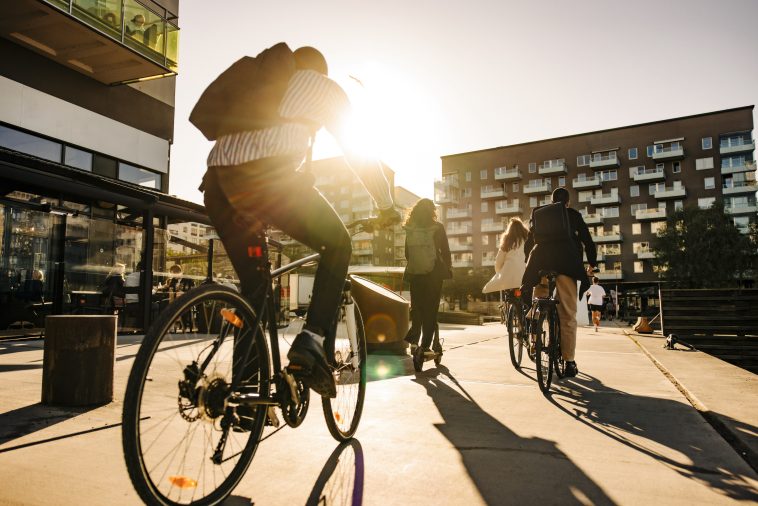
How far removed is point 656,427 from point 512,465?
138cm

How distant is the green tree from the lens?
160 ft

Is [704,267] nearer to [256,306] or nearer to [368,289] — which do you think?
[368,289]

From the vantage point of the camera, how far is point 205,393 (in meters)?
1.94

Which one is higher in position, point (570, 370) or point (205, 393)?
point (205, 393)

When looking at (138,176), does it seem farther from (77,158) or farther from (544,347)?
(544,347)

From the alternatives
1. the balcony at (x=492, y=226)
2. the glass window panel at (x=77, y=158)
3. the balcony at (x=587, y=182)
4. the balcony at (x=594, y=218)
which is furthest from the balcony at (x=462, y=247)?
the glass window panel at (x=77, y=158)

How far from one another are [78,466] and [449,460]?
1.83 m

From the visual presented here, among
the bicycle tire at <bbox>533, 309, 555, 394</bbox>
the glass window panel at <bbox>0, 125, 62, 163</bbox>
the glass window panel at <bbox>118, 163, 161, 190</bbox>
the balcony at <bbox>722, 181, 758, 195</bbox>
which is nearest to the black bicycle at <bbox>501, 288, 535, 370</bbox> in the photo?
the bicycle tire at <bbox>533, 309, 555, 394</bbox>

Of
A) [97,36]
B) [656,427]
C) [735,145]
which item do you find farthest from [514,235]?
[735,145]

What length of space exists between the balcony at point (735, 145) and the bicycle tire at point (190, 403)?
257 feet

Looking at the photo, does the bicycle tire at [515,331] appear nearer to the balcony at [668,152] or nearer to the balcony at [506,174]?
the balcony at [668,152]

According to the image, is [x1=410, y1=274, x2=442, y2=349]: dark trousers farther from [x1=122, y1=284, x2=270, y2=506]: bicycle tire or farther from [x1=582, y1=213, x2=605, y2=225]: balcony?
[x1=582, y1=213, x2=605, y2=225]: balcony

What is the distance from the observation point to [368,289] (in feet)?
22.8

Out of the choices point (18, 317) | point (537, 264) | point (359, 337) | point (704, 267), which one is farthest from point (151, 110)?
point (704, 267)
